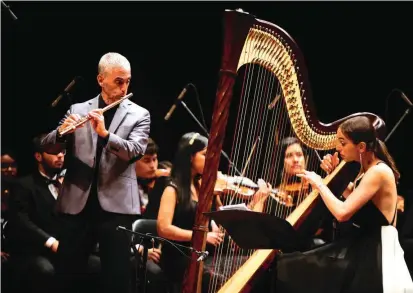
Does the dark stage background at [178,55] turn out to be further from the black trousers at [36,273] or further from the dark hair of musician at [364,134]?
the dark hair of musician at [364,134]

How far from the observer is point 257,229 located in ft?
9.32

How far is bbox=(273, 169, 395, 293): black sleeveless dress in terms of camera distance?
3.14 m

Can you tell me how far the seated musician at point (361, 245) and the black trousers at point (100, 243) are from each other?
2.53 ft

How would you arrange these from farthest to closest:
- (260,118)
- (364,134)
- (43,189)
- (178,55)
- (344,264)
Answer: (178,55)
(43,189)
(260,118)
(364,134)
(344,264)

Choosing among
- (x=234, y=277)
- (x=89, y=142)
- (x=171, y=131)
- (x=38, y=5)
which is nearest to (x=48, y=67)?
(x=38, y=5)

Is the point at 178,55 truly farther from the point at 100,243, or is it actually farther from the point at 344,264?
the point at 344,264

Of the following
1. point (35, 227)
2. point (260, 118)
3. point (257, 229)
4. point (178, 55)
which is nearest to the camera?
point (257, 229)

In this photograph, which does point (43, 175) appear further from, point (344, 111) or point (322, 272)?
point (344, 111)

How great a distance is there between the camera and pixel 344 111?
20.1ft

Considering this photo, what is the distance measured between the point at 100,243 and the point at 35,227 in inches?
53.4

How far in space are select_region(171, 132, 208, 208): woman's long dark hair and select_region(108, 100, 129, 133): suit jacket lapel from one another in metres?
0.78

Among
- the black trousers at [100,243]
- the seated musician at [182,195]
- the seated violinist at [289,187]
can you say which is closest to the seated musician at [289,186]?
the seated violinist at [289,187]

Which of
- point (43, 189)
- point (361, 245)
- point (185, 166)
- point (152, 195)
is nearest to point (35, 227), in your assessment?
point (43, 189)

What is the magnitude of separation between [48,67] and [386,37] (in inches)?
119
